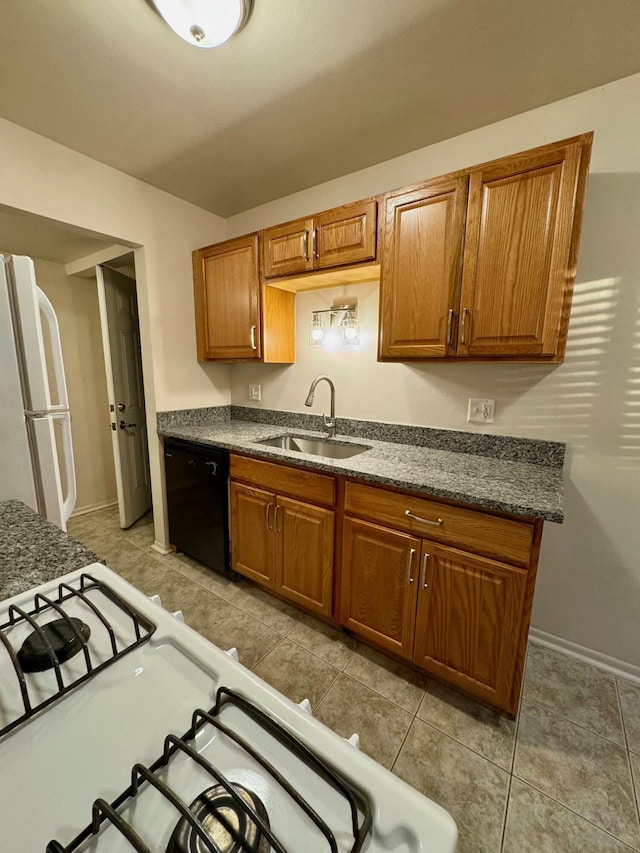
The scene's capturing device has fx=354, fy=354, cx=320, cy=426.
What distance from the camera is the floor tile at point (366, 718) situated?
132 cm

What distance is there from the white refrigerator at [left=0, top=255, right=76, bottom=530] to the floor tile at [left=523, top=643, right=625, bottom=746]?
6.98 feet

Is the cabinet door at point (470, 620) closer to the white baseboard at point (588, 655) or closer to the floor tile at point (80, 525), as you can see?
the white baseboard at point (588, 655)

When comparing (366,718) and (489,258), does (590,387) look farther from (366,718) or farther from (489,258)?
(366,718)

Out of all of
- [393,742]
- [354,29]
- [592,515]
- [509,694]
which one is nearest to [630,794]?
[509,694]

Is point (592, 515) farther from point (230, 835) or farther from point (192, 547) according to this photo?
point (192, 547)

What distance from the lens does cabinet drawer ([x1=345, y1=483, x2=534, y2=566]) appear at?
49.1 inches

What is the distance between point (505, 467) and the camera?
163 cm

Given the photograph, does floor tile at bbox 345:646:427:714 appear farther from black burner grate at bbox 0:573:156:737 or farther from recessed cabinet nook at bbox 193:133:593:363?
recessed cabinet nook at bbox 193:133:593:363

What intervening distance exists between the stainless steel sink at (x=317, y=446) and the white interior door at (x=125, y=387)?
141 centimetres

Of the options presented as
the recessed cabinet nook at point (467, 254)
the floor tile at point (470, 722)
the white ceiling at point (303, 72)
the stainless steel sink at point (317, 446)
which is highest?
the white ceiling at point (303, 72)

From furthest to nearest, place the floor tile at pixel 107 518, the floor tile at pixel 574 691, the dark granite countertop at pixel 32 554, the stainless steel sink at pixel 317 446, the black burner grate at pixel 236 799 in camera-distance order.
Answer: the floor tile at pixel 107 518
the stainless steel sink at pixel 317 446
the floor tile at pixel 574 691
the dark granite countertop at pixel 32 554
the black burner grate at pixel 236 799

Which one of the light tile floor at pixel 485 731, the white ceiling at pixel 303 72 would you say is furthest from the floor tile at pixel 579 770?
the white ceiling at pixel 303 72

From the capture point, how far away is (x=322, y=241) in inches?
73.0

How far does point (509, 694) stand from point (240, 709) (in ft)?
4.36
